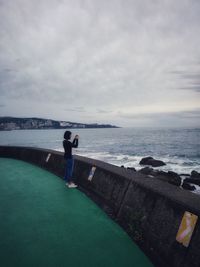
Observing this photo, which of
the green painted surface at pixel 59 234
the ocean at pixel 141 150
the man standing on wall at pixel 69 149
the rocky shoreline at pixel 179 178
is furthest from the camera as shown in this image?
the ocean at pixel 141 150

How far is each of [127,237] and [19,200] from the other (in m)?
2.90

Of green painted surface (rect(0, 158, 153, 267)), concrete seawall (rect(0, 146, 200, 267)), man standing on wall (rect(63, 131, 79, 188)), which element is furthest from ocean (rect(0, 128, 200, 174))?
green painted surface (rect(0, 158, 153, 267))

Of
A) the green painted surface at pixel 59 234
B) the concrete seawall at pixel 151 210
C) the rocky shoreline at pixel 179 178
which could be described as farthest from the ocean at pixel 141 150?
the green painted surface at pixel 59 234

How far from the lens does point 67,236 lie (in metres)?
3.38

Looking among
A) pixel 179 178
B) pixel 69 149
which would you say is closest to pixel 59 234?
pixel 69 149

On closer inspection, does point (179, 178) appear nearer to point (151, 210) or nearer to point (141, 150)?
point (151, 210)

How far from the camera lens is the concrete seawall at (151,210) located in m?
2.52

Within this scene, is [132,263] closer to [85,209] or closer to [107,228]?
[107,228]

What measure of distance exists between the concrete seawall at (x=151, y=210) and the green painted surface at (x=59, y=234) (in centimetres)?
19

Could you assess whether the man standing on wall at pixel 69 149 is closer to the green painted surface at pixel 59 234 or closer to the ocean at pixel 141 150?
the green painted surface at pixel 59 234

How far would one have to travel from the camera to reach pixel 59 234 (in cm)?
344

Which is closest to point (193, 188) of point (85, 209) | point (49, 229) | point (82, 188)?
point (82, 188)

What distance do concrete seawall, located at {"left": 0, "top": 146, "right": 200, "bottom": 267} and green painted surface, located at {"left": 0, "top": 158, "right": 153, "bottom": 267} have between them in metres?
0.19

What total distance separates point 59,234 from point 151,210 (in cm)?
153
